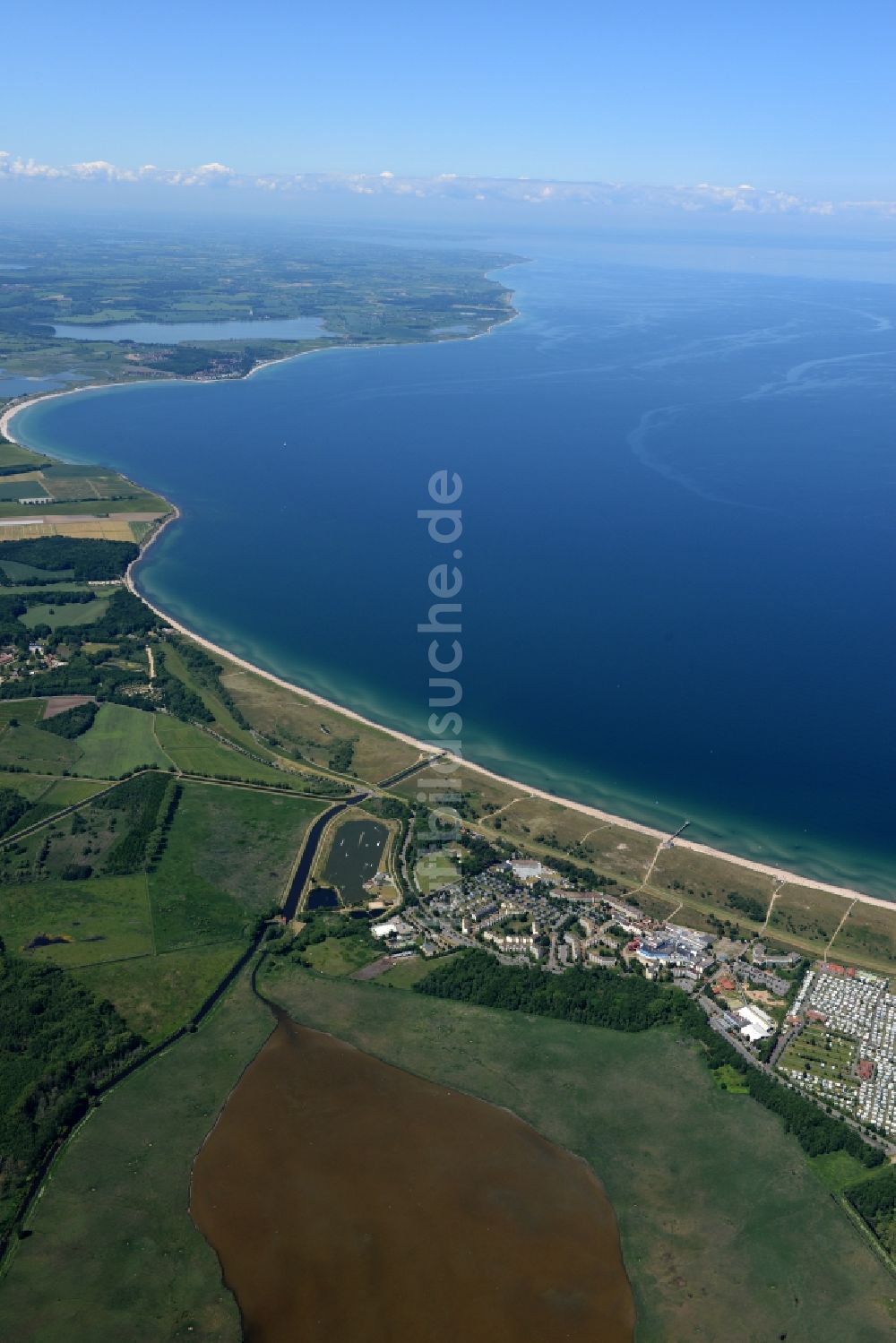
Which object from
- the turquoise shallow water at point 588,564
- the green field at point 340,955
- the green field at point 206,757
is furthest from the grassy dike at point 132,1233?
the turquoise shallow water at point 588,564

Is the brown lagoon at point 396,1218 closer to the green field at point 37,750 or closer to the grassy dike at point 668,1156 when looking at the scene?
the grassy dike at point 668,1156

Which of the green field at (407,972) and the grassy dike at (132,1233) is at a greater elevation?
the green field at (407,972)

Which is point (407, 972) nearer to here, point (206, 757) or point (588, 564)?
point (206, 757)

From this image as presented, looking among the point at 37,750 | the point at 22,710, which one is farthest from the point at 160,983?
the point at 22,710

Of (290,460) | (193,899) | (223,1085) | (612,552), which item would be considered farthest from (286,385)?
(223,1085)

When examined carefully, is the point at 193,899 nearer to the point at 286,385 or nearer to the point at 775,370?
the point at 286,385

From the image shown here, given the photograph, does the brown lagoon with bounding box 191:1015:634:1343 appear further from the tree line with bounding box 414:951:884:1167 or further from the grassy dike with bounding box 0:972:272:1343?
the tree line with bounding box 414:951:884:1167
